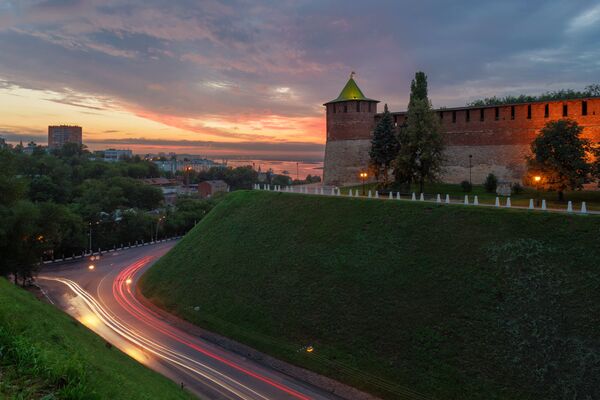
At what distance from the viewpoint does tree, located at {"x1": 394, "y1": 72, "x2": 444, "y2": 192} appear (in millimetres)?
30125

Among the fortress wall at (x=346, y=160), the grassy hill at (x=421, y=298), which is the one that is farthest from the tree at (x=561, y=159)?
the fortress wall at (x=346, y=160)

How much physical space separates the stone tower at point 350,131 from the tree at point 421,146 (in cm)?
905

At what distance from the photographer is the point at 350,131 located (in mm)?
40812

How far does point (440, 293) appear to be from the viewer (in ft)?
59.5

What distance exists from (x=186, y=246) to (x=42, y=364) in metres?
28.2

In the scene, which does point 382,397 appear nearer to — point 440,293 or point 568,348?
point 440,293

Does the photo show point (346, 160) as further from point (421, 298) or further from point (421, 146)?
point (421, 298)

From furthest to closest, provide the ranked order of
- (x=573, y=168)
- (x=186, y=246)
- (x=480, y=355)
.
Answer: (x=186, y=246), (x=573, y=168), (x=480, y=355)

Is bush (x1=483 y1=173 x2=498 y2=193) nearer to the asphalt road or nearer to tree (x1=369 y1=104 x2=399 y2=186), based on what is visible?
tree (x1=369 y1=104 x2=399 y2=186)

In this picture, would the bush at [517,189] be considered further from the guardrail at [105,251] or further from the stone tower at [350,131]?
the guardrail at [105,251]

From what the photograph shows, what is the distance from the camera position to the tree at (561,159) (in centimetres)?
2427

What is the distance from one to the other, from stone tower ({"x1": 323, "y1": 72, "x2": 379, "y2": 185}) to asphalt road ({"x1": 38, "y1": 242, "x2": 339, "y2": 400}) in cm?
2200

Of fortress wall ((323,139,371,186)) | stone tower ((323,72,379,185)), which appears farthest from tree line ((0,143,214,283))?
stone tower ((323,72,379,185))

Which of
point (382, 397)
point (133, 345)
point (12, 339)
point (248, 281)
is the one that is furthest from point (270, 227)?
point (12, 339)
